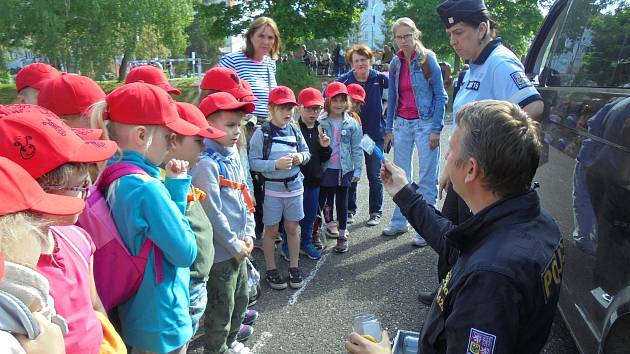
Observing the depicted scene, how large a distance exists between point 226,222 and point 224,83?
118cm

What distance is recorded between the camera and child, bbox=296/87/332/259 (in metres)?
4.12

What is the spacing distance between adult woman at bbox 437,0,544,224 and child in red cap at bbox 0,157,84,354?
90.4 inches

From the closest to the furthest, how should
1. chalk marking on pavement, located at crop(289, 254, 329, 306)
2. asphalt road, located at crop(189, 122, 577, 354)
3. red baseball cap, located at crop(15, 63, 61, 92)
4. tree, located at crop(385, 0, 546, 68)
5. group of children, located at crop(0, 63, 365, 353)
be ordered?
1. group of children, located at crop(0, 63, 365, 353)
2. asphalt road, located at crop(189, 122, 577, 354)
3. red baseball cap, located at crop(15, 63, 61, 92)
4. chalk marking on pavement, located at crop(289, 254, 329, 306)
5. tree, located at crop(385, 0, 546, 68)

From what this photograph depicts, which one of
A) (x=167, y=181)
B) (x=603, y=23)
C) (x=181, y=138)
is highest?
(x=603, y=23)

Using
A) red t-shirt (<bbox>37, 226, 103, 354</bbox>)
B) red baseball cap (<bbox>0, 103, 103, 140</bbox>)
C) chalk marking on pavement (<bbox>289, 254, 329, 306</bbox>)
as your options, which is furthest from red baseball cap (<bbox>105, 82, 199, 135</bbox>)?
chalk marking on pavement (<bbox>289, 254, 329, 306</bbox>)

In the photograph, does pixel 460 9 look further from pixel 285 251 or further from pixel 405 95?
pixel 285 251

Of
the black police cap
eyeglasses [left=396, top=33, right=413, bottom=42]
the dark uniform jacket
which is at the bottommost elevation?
the dark uniform jacket

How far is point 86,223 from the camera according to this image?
179cm

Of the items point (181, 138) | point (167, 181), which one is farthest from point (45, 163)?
point (181, 138)

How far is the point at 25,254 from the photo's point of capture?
1160 mm

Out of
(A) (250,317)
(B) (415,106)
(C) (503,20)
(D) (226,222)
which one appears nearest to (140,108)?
(D) (226,222)

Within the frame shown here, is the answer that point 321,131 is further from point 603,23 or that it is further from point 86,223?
point 86,223

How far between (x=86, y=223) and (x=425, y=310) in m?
2.41

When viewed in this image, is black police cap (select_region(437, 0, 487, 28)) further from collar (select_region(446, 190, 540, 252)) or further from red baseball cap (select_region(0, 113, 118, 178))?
red baseball cap (select_region(0, 113, 118, 178))
